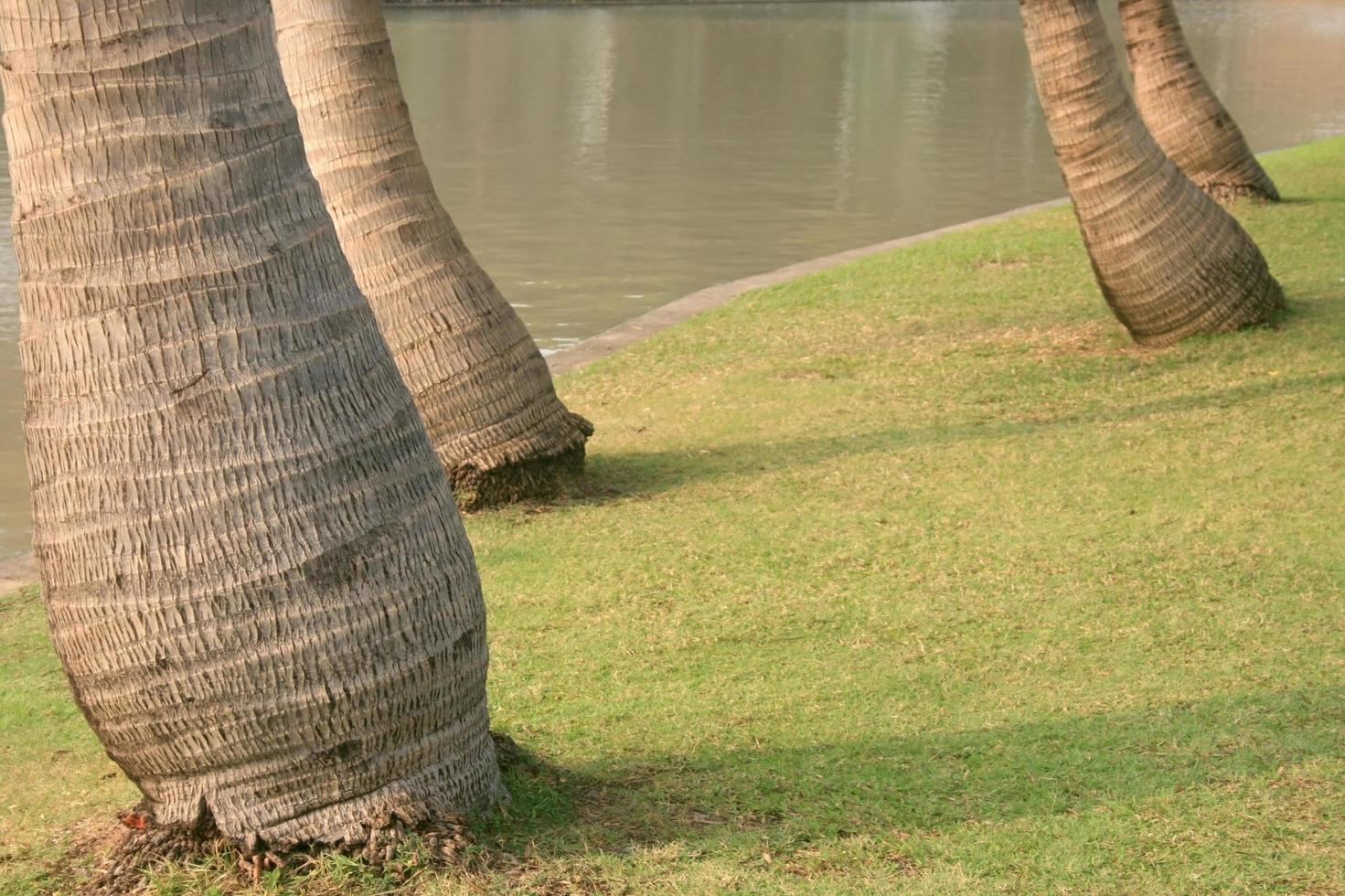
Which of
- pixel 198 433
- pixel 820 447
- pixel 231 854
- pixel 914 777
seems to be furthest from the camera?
pixel 820 447

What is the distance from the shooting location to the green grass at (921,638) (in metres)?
3.88

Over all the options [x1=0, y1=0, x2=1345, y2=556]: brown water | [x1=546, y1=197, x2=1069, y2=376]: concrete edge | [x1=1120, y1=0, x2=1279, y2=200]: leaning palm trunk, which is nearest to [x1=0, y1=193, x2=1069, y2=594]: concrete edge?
[x1=546, y1=197, x2=1069, y2=376]: concrete edge

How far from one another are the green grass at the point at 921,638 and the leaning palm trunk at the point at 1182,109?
3461mm

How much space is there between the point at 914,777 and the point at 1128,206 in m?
5.09

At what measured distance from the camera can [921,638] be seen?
17.4 ft

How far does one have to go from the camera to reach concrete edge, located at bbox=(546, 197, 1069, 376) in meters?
10.4

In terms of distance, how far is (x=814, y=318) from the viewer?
10758 mm

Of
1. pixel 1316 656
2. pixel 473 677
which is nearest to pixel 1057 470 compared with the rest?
pixel 1316 656

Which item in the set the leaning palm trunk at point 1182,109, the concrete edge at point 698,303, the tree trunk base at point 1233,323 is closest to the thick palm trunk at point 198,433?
the concrete edge at point 698,303

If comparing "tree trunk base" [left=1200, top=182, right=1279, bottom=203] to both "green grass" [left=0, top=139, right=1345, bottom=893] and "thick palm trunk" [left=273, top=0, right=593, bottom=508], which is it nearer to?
"green grass" [left=0, top=139, right=1345, bottom=893]

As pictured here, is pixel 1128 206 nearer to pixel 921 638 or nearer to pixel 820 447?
pixel 820 447

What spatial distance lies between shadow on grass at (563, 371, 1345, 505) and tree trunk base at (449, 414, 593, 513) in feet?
0.39

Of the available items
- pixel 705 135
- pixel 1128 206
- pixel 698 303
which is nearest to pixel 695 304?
pixel 698 303

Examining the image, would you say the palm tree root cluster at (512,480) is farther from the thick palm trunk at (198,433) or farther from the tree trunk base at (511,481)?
the thick palm trunk at (198,433)
